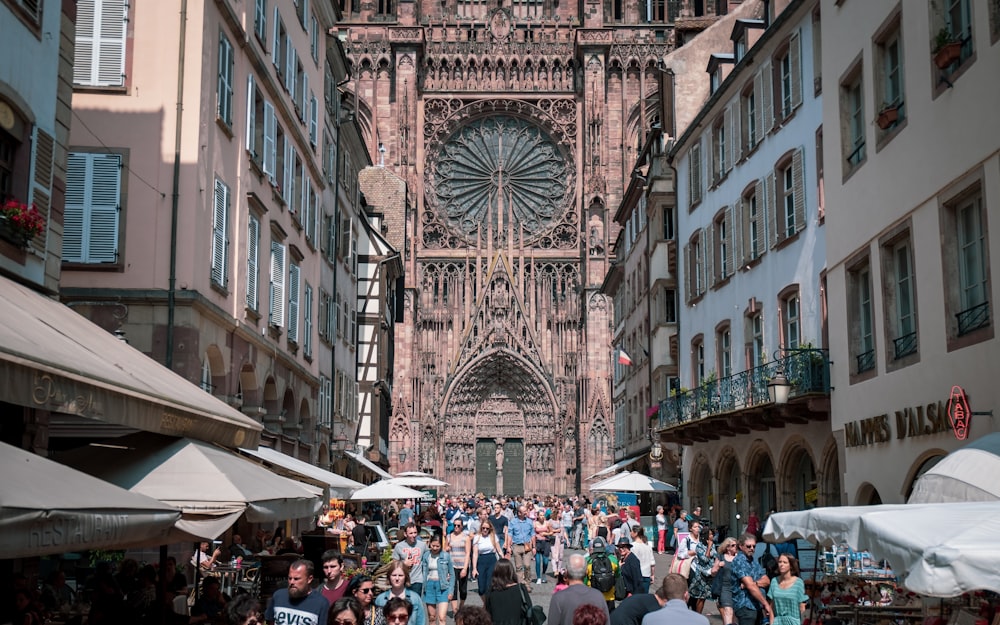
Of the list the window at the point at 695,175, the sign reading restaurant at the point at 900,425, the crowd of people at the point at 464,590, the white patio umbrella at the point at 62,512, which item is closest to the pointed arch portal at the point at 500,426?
the window at the point at 695,175

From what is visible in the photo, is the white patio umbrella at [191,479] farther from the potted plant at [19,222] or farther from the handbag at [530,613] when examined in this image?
the handbag at [530,613]

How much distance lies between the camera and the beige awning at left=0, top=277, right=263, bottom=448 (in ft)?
28.3

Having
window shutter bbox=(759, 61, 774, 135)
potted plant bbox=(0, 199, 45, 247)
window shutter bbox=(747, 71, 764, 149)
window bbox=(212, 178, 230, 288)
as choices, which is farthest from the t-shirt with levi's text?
window shutter bbox=(747, 71, 764, 149)

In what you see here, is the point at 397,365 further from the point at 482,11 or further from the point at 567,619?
the point at 567,619

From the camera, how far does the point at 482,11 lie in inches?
2827

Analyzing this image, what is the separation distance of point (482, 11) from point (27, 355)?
216ft

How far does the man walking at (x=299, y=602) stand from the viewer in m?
9.65

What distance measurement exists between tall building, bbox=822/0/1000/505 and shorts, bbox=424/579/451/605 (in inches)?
256

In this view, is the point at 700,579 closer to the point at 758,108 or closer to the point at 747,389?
the point at 747,389

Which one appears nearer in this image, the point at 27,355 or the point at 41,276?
the point at 27,355

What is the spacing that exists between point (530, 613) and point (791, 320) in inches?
600

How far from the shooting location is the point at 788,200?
2502 cm

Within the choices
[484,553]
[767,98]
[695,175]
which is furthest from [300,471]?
[695,175]

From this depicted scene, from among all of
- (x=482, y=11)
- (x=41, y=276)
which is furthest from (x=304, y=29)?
(x=482, y=11)
